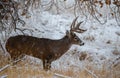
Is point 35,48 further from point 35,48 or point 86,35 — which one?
point 86,35

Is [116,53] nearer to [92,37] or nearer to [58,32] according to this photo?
[92,37]

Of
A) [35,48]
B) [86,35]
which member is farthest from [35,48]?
[86,35]

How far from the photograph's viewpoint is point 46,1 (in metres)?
15.4

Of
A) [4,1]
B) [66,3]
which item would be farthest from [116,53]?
[4,1]

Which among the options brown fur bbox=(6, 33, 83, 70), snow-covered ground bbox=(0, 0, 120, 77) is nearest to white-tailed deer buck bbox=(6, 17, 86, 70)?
brown fur bbox=(6, 33, 83, 70)

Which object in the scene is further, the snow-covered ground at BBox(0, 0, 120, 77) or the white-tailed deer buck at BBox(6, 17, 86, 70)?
the snow-covered ground at BBox(0, 0, 120, 77)

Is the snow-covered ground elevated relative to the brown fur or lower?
lower

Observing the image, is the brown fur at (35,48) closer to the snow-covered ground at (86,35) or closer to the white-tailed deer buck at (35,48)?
the white-tailed deer buck at (35,48)

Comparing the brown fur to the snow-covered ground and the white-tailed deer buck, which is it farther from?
the snow-covered ground

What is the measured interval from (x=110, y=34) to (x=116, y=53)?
123 cm

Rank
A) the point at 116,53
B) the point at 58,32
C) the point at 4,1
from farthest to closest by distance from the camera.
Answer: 1. the point at 58,32
2. the point at 116,53
3. the point at 4,1

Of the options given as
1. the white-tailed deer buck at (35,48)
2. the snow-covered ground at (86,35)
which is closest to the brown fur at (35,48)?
the white-tailed deer buck at (35,48)

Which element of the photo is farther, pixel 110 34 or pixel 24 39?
pixel 110 34

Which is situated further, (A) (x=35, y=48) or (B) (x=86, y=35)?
(B) (x=86, y=35)
